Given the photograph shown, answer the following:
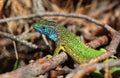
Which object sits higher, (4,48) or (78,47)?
(4,48)

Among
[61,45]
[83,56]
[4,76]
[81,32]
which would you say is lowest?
[4,76]

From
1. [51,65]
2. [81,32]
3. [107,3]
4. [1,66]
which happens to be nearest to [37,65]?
[51,65]

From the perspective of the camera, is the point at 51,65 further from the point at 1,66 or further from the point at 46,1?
the point at 46,1

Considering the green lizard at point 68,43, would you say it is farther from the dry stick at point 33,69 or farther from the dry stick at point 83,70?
the dry stick at point 83,70

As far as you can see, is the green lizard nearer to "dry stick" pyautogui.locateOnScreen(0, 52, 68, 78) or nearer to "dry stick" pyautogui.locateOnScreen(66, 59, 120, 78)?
"dry stick" pyautogui.locateOnScreen(0, 52, 68, 78)

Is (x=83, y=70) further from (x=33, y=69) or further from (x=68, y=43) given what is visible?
(x=68, y=43)

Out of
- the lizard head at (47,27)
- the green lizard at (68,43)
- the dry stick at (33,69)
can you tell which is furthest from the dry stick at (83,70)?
the lizard head at (47,27)

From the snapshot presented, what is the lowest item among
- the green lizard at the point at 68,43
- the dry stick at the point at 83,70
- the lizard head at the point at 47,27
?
the dry stick at the point at 83,70

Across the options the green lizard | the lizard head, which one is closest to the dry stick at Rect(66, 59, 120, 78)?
the green lizard
